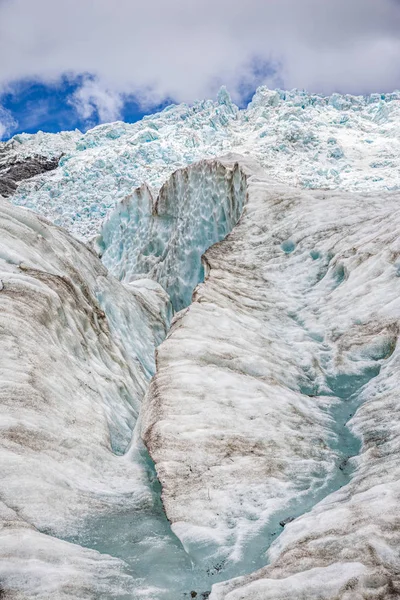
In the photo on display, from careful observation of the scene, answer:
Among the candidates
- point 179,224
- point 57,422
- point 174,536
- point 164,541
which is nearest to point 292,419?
point 174,536

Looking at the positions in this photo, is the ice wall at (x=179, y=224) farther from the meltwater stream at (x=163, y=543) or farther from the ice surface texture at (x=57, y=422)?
the meltwater stream at (x=163, y=543)

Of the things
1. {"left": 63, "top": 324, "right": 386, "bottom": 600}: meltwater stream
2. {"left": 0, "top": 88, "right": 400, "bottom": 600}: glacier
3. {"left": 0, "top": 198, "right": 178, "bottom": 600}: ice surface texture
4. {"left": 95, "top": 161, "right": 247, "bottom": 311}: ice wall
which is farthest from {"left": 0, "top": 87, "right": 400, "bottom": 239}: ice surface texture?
{"left": 63, "top": 324, "right": 386, "bottom": 600}: meltwater stream

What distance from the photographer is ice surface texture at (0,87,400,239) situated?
140 feet

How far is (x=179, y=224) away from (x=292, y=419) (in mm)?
16519

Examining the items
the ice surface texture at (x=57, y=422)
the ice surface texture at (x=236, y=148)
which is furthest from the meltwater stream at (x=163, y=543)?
the ice surface texture at (x=236, y=148)

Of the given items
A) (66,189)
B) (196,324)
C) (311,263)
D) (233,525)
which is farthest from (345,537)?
(66,189)

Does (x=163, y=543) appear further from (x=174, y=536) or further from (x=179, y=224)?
(x=179, y=224)

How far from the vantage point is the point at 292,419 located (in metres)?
6.39

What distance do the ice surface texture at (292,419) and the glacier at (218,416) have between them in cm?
2

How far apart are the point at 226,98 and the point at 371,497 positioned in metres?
74.2

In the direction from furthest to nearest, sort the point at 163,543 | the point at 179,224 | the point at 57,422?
the point at 179,224
the point at 57,422
the point at 163,543

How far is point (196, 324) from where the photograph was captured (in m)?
8.54

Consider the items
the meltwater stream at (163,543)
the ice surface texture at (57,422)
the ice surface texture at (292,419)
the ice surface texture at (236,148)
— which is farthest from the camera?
the ice surface texture at (236,148)

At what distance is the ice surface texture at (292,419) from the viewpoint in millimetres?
3531
